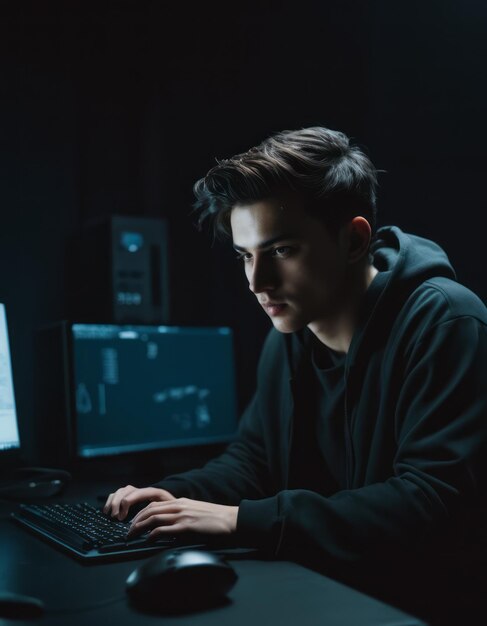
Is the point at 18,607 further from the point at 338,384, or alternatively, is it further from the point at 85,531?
the point at 338,384

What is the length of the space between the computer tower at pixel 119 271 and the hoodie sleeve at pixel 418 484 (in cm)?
118

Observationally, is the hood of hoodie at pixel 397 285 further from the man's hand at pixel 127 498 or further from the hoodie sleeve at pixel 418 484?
the man's hand at pixel 127 498

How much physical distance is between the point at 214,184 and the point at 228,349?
878 millimetres

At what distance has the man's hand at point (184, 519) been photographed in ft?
3.54

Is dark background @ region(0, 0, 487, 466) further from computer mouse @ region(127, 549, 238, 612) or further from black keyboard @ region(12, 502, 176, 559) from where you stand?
computer mouse @ region(127, 549, 238, 612)

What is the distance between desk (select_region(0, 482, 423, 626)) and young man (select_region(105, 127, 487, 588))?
0.11 m

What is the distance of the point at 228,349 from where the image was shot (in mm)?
2244

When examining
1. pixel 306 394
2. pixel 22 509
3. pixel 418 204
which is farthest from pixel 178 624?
pixel 418 204

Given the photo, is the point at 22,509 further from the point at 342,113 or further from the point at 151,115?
the point at 151,115

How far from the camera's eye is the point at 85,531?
1138 mm

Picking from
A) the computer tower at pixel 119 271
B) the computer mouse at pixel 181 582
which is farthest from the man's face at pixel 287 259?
the computer tower at pixel 119 271

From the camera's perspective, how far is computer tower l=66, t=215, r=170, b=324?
223 centimetres

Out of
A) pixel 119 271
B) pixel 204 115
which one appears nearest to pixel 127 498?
pixel 119 271

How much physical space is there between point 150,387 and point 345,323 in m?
0.76
